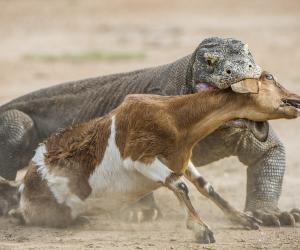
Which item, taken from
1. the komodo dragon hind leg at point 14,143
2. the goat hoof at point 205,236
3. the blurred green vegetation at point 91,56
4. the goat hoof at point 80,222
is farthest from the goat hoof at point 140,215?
the blurred green vegetation at point 91,56

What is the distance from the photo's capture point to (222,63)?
10.1m

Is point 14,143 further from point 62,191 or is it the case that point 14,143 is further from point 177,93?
point 177,93

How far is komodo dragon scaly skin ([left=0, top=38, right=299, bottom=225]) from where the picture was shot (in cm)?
1020

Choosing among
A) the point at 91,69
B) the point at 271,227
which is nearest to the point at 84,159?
the point at 271,227

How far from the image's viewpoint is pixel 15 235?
400 inches

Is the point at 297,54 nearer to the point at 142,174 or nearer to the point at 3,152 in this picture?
the point at 3,152

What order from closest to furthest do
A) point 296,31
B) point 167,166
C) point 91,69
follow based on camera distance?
point 167,166 < point 91,69 < point 296,31

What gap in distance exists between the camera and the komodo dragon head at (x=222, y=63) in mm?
9656

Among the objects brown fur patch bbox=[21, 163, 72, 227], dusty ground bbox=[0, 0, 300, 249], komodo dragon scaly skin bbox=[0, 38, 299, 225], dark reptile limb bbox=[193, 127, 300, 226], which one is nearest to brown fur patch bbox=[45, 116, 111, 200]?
brown fur patch bbox=[21, 163, 72, 227]

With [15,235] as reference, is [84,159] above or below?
above

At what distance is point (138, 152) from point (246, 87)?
1.20 m

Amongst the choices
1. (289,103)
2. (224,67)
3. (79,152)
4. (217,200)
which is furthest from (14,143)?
(289,103)

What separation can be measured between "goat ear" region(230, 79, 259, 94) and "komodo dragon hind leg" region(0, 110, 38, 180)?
3850 mm

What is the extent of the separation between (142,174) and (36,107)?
3.22 metres
